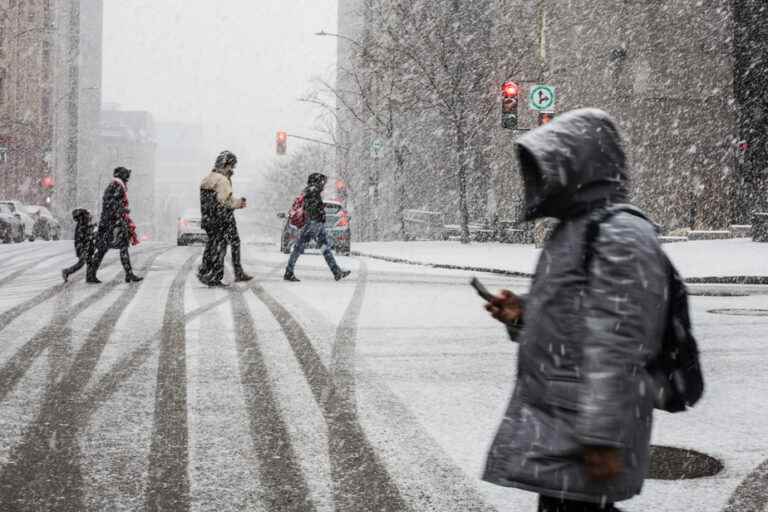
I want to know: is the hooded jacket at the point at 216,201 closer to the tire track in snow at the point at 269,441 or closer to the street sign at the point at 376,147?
the tire track in snow at the point at 269,441

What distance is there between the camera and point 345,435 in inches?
219

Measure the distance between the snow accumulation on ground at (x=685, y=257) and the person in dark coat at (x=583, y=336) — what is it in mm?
14886

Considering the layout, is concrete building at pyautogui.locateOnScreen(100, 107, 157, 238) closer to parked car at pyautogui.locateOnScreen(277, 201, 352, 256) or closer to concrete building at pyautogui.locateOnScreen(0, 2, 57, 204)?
concrete building at pyautogui.locateOnScreen(0, 2, 57, 204)

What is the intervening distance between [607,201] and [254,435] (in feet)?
10.8

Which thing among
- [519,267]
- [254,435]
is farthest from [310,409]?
[519,267]

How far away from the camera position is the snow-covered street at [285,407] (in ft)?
14.8

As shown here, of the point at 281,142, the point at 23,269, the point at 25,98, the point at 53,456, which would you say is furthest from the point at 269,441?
the point at 25,98

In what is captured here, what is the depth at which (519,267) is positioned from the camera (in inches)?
785

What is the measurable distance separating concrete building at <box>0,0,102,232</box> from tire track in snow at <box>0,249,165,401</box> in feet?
96.8

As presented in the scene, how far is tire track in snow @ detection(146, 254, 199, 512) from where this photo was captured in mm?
4414

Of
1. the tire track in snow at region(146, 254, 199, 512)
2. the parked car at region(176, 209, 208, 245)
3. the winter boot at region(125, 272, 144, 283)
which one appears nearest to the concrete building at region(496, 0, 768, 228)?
the parked car at region(176, 209, 208, 245)

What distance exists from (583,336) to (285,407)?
12.7 ft

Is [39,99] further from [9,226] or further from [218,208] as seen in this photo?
[218,208]

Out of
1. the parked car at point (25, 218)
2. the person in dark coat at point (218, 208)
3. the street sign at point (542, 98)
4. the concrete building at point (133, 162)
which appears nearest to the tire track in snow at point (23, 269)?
the person in dark coat at point (218, 208)
